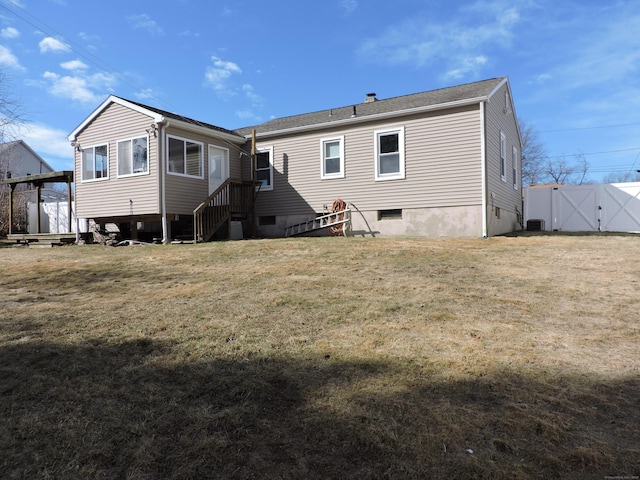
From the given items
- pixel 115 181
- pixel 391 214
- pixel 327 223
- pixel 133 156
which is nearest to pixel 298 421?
pixel 391 214

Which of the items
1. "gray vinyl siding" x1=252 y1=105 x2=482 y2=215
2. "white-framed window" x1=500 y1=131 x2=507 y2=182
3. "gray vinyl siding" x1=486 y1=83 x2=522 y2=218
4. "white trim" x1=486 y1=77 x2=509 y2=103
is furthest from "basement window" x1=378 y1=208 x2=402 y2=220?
"white trim" x1=486 y1=77 x2=509 y2=103

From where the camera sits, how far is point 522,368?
3.26 m

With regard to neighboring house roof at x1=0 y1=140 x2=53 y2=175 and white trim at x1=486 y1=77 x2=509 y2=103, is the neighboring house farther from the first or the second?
white trim at x1=486 y1=77 x2=509 y2=103

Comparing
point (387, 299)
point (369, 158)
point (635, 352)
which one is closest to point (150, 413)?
point (387, 299)

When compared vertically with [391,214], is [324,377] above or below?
below

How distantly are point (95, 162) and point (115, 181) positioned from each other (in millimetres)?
1373

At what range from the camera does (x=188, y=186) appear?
12750mm

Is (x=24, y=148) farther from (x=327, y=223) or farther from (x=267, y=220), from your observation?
(x=327, y=223)

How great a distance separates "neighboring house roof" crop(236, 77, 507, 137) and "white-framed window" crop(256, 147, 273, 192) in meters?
0.64

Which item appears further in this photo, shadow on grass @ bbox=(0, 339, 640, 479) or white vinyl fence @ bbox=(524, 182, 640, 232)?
white vinyl fence @ bbox=(524, 182, 640, 232)

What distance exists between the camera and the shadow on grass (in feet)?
7.06

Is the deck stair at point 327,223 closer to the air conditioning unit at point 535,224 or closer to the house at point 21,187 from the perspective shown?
the air conditioning unit at point 535,224

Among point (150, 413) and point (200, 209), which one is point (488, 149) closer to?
point (200, 209)

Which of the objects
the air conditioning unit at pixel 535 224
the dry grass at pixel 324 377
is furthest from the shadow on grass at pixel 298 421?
the air conditioning unit at pixel 535 224
